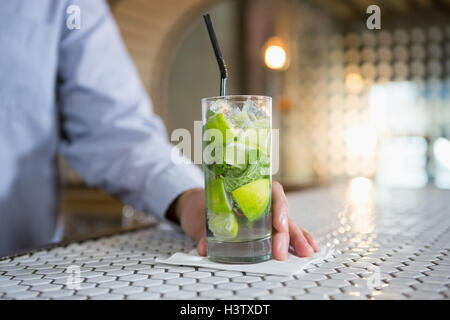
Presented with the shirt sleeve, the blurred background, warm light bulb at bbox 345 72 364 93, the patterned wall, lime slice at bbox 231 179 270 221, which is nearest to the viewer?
lime slice at bbox 231 179 270 221

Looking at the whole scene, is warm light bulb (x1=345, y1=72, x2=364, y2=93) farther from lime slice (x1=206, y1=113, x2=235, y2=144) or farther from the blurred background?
lime slice (x1=206, y1=113, x2=235, y2=144)

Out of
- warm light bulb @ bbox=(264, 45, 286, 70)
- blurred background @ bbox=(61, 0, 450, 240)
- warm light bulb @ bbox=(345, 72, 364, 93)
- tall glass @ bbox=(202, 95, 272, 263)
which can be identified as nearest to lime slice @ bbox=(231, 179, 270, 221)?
tall glass @ bbox=(202, 95, 272, 263)

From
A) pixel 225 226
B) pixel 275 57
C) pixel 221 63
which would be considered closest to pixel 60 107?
pixel 221 63

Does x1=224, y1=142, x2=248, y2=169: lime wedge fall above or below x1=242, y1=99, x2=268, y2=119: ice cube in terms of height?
below

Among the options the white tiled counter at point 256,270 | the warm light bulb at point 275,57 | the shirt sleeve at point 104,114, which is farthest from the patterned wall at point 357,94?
the white tiled counter at point 256,270

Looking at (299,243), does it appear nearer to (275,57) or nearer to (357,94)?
(275,57)

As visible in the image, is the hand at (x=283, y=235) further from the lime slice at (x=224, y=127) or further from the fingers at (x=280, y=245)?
the lime slice at (x=224, y=127)
